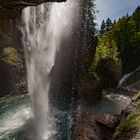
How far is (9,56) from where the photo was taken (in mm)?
43344

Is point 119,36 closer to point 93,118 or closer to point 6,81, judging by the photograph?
point 6,81

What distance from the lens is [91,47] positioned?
4525 cm

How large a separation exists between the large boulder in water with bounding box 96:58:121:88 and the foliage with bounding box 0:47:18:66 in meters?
18.1

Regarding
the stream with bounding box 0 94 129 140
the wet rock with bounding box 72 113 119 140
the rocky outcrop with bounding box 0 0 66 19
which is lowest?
the stream with bounding box 0 94 129 140

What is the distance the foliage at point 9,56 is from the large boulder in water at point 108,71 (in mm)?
18109

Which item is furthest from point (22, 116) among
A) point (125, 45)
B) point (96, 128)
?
point (125, 45)

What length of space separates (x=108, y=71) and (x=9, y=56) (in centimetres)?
2094

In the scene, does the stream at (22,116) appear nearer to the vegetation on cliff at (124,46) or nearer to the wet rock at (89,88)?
the wet rock at (89,88)

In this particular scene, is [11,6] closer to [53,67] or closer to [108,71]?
[53,67]

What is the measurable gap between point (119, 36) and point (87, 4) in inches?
1376

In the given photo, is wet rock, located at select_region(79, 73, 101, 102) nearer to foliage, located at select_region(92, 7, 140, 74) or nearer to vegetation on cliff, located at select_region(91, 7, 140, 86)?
vegetation on cliff, located at select_region(91, 7, 140, 86)

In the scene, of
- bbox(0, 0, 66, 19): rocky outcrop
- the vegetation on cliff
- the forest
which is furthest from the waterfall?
bbox(0, 0, 66, 19): rocky outcrop

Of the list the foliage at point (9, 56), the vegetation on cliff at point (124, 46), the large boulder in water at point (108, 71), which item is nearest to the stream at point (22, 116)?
the foliage at point (9, 56)

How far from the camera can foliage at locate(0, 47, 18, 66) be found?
42175mm
